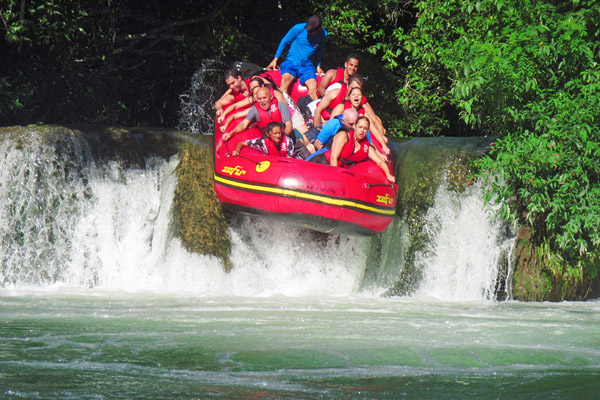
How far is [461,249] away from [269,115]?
241 cm

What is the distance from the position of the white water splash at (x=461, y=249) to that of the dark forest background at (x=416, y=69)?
32 centimetres

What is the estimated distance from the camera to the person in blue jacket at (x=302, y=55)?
12.1 metres

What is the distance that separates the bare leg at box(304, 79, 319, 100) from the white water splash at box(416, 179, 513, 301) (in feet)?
6.80

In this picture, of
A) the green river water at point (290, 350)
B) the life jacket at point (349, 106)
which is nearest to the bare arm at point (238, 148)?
the life jacket at point (349, 106)

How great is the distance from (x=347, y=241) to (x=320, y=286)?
571 mm

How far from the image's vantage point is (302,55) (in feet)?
39.7

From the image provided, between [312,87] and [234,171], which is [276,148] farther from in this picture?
[312,87]

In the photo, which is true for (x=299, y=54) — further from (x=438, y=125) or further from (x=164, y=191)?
(x=438, y=125)

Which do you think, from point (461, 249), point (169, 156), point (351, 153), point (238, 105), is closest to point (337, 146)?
point (351, 153)

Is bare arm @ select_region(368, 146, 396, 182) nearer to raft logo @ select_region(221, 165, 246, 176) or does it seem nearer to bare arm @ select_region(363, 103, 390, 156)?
bare arm @ select_region(363, 103, 390, 156)

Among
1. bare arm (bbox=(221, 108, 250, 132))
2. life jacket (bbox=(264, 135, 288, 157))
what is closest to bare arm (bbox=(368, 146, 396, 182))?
life jacket (bbox=(264, 135, 288, 157))

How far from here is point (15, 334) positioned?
24.6 feet

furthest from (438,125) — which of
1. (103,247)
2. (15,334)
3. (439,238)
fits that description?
(15,334)

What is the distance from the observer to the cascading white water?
10.8m
